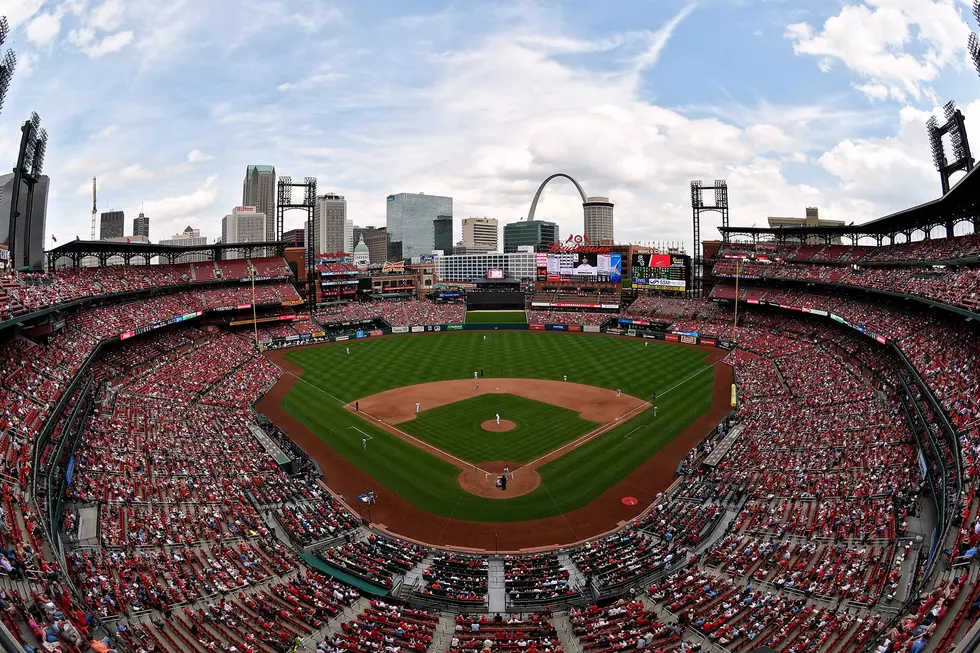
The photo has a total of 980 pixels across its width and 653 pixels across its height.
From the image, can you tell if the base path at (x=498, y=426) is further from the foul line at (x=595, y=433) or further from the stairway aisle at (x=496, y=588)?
the stairway aisle at (x=496, y=588)

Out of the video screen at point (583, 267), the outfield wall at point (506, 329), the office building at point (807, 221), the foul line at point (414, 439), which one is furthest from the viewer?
the office building at point (807, 221)

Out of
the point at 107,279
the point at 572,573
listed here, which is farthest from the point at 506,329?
the point at 572,573

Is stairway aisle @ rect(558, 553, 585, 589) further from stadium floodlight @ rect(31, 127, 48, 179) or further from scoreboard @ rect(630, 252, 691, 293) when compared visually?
scoreboard @ rect(630, 252, 691, 293)

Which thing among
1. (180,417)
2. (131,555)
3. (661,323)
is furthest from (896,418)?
(661,323)

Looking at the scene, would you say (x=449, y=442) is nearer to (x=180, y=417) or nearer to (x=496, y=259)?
(x=180, y=417)

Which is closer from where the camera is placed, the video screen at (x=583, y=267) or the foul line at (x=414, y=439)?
the foul line at (x=414, y=439)

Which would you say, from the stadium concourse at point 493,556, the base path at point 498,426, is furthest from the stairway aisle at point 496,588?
the base path at point 498,426
